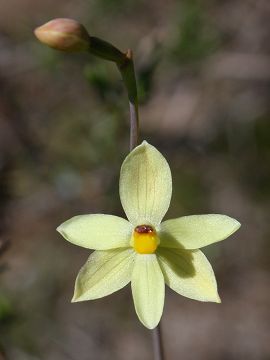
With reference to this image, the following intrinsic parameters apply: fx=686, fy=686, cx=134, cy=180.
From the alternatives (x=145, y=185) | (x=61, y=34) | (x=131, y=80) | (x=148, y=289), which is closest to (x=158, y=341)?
(x=148, y=289)

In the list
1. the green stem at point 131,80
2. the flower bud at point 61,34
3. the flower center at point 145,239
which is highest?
the flower bud at point 61,34

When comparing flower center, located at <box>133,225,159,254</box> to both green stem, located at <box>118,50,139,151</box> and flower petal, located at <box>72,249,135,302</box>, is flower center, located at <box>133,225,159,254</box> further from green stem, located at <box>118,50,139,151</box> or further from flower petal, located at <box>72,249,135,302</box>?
green stem, located at <box>118,50,139,151</box>

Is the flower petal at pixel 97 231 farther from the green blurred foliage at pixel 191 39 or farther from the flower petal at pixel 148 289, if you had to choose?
the green blurred foliage at pixel 191 39

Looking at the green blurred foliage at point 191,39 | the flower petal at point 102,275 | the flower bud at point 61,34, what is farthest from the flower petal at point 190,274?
the green blurred foliage at point 191,39

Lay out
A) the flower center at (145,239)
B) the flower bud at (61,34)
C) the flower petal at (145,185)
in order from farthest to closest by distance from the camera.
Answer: the flower center at (145,239) → the flower petal at (145,185) → the flower bud at (61,34)

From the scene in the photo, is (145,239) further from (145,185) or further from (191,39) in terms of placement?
(191,39)

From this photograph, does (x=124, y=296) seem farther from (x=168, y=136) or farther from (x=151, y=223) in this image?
(x=151, y=223)
